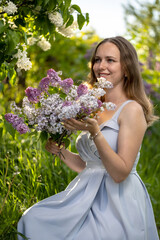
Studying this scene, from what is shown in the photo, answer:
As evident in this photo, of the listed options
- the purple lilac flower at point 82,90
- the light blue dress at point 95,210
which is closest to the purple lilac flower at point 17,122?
the purple lilac flower at point 82,90

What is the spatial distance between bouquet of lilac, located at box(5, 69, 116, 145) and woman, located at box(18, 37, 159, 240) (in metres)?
0.08

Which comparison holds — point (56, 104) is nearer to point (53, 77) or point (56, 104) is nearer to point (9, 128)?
point (53, 77)

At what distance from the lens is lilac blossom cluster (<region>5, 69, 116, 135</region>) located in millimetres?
1854

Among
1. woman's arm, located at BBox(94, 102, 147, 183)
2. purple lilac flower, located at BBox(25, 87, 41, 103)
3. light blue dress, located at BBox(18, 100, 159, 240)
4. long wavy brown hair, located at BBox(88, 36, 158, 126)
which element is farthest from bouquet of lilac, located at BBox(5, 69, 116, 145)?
long wavy brown hair, located at BBox(88, 36, 158, 126)

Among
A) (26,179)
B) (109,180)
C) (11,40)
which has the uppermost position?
(11,40)

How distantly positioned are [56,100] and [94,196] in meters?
0.67

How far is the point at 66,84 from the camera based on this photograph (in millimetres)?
1970

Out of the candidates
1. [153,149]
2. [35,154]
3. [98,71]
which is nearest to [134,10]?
[153,149]

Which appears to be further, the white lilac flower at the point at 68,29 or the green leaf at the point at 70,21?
the white lilac flower at the point at 68,29

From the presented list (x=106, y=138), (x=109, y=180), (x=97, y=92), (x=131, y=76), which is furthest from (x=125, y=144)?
(x=131, y=76)

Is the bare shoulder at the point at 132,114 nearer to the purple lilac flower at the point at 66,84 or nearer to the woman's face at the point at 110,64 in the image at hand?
the woman's face at the point at 110,64

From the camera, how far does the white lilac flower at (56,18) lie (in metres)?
2.22

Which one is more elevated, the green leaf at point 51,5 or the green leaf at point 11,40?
the green leaf at point 51,5

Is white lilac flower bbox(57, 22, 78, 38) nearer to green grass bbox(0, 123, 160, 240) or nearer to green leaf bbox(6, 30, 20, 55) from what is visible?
green leaf bbox(6, 30, 20, 55)
